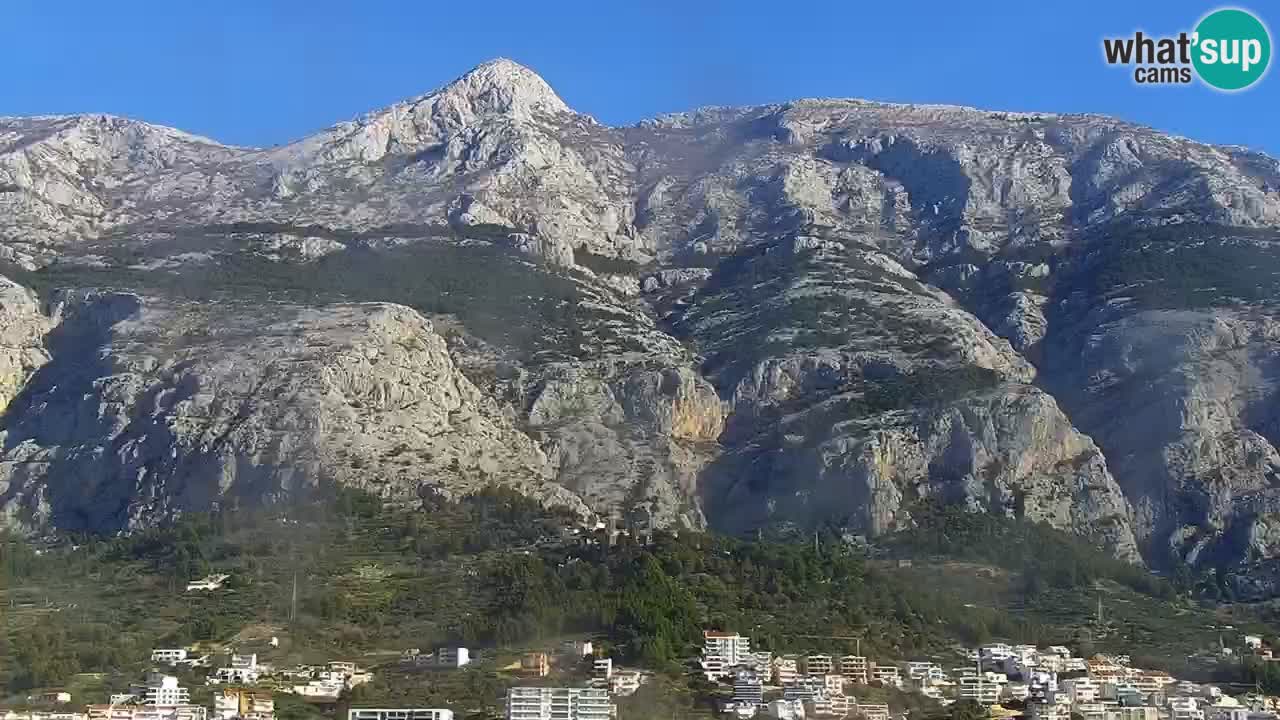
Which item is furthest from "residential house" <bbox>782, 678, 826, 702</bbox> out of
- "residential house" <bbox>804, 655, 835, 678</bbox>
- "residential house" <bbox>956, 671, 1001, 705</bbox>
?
"residential house" <bbox>956, 671, 1001, 705</bbox>

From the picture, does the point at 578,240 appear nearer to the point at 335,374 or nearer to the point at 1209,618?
the point at 335,374

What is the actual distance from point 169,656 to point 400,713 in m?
12.7

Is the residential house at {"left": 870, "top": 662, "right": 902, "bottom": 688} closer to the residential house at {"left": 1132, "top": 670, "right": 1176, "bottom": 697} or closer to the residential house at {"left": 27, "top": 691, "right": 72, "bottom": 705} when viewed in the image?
the residential house at {"left": 1132, "top": 670, "right": 1176, "bottom": 697}

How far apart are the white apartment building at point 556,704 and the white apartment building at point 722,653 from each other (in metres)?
6.08

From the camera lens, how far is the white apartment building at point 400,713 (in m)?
59.7

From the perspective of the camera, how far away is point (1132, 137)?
144m

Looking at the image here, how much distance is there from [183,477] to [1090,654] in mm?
45625

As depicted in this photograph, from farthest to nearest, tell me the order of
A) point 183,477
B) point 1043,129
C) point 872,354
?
1. point 1043,129
2. point 872,354
3. point 183,477

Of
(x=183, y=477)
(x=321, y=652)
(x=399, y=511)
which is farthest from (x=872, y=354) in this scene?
(x=321, y=652)

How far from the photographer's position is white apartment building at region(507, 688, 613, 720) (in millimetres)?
60406

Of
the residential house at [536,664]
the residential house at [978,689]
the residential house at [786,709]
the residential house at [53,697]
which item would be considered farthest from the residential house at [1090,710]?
the residential house at [53,697]

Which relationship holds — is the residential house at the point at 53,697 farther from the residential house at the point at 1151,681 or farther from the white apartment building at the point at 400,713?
the residential house at the point at 1151,681

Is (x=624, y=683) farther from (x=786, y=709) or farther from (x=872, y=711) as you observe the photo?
(x=872, y=711)

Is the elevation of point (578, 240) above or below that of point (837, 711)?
above
